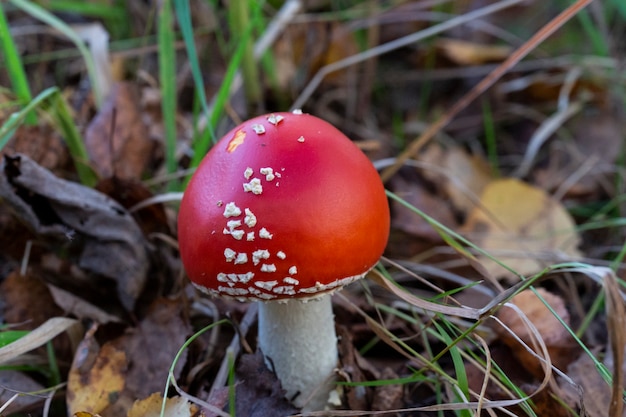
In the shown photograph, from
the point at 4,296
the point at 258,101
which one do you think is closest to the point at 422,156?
the point at 258,101

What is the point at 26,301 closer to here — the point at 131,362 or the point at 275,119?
the point at 131,362

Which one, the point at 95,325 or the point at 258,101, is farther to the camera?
the point at 258,101

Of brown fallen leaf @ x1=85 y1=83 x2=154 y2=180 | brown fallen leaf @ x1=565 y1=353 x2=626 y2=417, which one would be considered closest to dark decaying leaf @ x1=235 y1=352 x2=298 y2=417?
brown fallen leaf @ x1=565 y1=353 x2=626 y2=417

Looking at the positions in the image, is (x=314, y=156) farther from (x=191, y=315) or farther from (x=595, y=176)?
(x=595, y=176)

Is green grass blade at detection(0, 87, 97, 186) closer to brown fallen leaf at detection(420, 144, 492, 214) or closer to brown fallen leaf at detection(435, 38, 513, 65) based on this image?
brown fallen leaf at detection(420, 144, 492, 214)

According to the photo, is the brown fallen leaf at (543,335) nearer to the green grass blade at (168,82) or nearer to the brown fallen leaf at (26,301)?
the green grass blade at (168,82)

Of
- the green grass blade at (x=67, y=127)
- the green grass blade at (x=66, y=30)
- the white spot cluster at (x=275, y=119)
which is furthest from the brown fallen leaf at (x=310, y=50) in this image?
the white spot cluster at (x=275, y=119)
